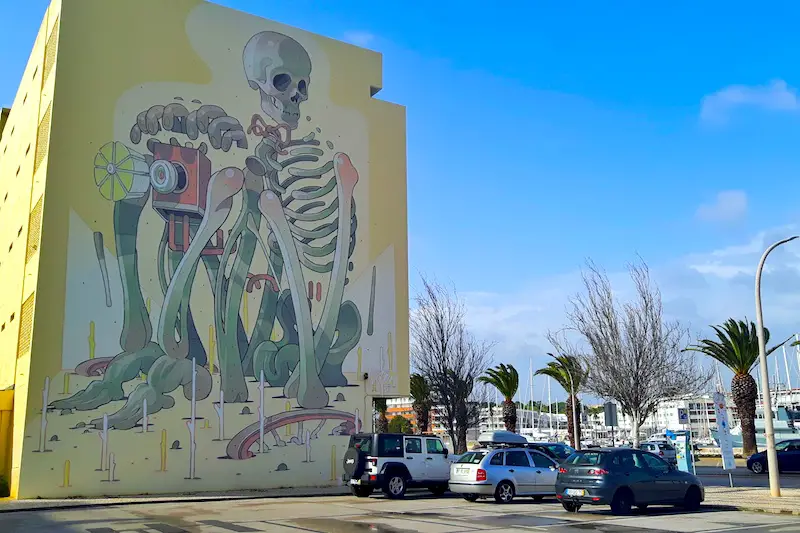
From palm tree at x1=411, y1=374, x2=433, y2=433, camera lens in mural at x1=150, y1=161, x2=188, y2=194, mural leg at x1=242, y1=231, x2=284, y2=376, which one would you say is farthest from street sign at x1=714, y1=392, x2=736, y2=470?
camera lens in mural at x1=150, y1=161, x2=188, y2=194

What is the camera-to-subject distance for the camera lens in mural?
28.1m

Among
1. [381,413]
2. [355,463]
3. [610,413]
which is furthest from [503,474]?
[381,413]

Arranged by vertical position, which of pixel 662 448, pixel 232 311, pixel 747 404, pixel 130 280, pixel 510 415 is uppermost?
pixel 130 280

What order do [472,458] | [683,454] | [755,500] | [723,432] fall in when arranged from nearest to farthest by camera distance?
[755,500] < [472,458] < [723,432] < [683,454]

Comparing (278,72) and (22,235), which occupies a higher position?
(278,72)

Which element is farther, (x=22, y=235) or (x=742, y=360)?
(x=742, y=360)

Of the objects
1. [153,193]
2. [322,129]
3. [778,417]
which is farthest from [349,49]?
[778,417]

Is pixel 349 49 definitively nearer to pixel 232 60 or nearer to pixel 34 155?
pixel 232 60

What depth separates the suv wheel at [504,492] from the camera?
2134 cm

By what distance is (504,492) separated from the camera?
70.5ft

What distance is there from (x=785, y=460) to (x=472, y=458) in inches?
796

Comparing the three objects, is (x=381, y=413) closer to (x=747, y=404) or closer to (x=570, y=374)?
(x=570, y=374)

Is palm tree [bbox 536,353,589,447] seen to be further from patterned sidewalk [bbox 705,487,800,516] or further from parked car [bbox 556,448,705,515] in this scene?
parked car [bbox 556,448,705,515]

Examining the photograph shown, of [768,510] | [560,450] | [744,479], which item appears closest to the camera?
[768,510]
